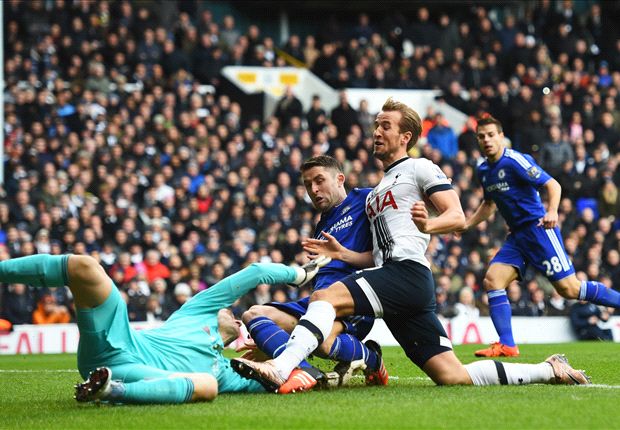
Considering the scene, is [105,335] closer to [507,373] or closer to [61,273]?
[61,273]

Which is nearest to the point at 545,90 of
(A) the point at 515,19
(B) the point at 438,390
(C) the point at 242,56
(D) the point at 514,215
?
(A) the point at 515,19

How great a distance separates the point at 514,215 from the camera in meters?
11.5

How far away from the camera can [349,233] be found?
7.86 metres

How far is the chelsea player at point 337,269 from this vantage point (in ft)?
24.7

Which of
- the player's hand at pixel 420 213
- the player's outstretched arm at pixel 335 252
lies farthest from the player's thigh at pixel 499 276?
the player's hand at pixel 420 213

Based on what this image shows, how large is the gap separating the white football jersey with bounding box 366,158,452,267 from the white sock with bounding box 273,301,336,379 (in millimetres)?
720

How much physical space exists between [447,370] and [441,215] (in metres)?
1.13

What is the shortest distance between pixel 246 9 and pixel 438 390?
22004mm

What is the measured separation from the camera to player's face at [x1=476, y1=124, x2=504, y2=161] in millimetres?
11206

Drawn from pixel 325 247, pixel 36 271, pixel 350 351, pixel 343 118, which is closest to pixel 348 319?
pixel 350 351

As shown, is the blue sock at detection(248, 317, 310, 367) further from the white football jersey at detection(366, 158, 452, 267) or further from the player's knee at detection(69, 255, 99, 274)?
the player's knee at detection(69, 255, 99, 274)

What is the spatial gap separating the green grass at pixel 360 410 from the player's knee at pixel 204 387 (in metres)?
0.09

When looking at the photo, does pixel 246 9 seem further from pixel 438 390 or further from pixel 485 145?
pixel 438 390

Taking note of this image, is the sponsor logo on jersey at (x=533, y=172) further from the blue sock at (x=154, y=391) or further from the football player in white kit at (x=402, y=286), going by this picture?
the blue sock at (x=154, y=391)
